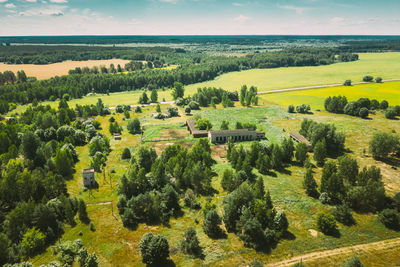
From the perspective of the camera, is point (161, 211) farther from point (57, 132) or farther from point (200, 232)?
point (57, 132)

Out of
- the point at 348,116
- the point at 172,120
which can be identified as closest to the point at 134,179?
the point at 172,120

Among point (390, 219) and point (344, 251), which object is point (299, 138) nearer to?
point (390, 219)

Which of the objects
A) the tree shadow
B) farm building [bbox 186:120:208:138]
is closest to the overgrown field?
the tree shadow

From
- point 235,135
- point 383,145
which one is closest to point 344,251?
point 383,145

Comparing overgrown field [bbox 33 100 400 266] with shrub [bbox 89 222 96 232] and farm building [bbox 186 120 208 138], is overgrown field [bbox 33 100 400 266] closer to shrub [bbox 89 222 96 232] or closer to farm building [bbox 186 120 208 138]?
shrub [bbox 89 222 96 232]

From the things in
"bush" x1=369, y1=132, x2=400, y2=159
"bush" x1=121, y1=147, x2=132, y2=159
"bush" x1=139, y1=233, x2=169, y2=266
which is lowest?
"bush" x1=139, y1=233, x2=169, y2=266
